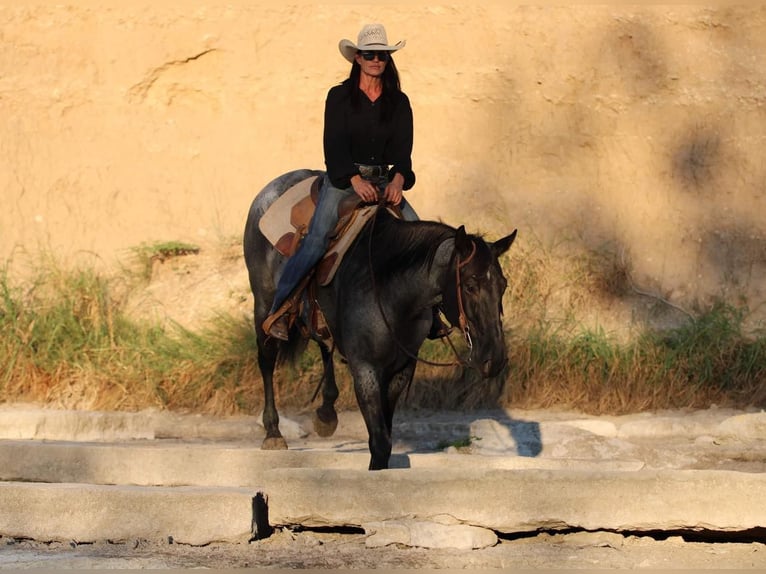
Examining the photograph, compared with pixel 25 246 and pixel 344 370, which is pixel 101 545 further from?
pixel 25 246

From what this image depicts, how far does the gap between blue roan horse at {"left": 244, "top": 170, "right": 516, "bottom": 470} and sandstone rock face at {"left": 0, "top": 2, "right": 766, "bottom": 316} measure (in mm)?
6041

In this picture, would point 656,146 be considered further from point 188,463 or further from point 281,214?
point 188,463

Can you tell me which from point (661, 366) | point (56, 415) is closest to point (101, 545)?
point (56, 415)

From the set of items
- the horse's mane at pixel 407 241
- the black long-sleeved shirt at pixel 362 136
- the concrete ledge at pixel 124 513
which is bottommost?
the concrete ledge at pixel 124 513

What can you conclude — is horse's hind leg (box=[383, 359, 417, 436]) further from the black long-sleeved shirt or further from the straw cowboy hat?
the straw cowboy hat

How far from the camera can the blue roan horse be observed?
813 centimetres

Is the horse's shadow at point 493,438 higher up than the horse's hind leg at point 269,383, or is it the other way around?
the horse's hind leg at point 269,383

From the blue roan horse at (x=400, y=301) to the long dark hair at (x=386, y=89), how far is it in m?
0.67

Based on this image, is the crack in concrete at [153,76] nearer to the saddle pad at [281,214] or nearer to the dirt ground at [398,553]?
the saddle pad at [281,214]

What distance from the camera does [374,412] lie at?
28.0 feet

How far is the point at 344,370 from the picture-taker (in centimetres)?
1265

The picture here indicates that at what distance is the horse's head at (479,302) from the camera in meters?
8.07

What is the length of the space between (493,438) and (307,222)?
2827 mm

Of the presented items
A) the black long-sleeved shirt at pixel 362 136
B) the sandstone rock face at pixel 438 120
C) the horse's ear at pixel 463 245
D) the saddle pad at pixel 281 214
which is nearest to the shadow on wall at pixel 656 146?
the sandstone rock face at pixel 438 120
